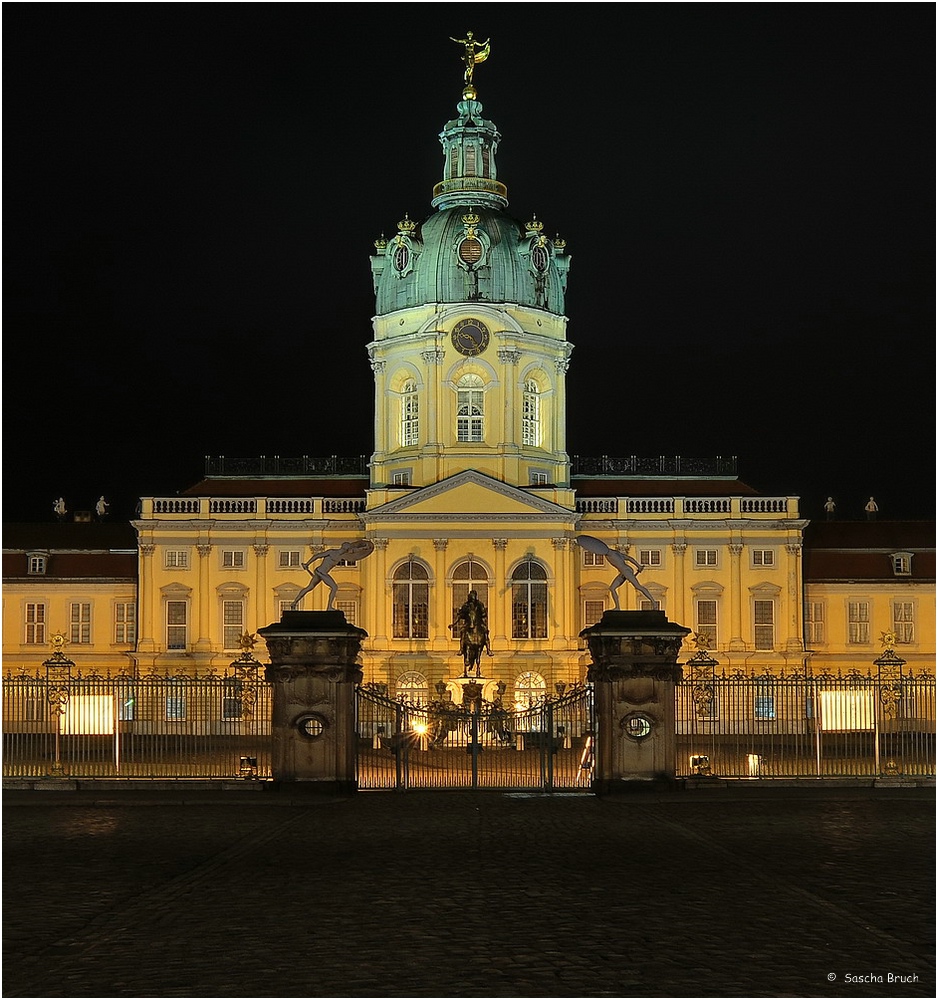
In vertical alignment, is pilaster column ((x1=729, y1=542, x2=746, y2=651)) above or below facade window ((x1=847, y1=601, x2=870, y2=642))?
above

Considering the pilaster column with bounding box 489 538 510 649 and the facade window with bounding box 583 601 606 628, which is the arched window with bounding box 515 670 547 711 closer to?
the pilaster column with bounding box 489 538 510 649

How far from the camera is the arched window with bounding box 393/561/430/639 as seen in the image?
72.1m

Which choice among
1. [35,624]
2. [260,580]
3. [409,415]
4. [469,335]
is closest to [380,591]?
[260,580]

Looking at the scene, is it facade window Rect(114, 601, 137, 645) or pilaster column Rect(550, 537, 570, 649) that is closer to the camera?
pilaster column Rect(550, 537, 570, 649)

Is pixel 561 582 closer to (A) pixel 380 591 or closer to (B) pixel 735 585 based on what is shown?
(A) pixel 380 591

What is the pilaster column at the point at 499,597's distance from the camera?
71.7 m

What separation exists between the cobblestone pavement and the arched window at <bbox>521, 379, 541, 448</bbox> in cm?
5217

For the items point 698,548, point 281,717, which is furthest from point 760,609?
point 281,717

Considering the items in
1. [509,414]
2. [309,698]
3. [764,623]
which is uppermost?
[509,414]

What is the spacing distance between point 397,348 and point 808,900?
203 feet

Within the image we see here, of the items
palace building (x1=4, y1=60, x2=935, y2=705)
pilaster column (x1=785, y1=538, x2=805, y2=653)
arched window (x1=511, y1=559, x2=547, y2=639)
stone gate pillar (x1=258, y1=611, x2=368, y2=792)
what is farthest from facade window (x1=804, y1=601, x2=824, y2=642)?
stone gate pillar (x1=258, y1=611, x2=368, y2=792)

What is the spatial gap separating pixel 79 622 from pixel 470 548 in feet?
59.0

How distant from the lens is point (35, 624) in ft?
250

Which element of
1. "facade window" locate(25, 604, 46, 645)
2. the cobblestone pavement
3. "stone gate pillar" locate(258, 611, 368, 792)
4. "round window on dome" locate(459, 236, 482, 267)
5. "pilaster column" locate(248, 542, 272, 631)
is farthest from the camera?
"facade window" locate(25, 604, 46, 645)
